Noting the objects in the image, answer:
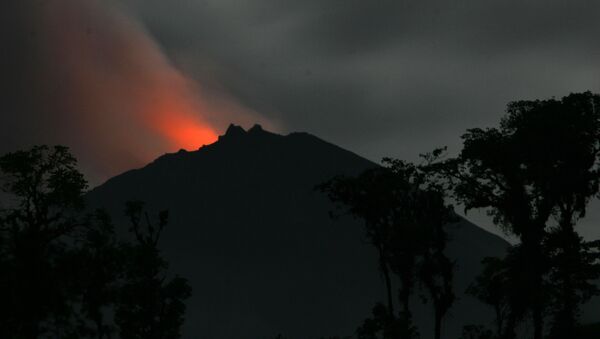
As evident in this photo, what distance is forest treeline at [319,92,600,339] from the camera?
140 ft

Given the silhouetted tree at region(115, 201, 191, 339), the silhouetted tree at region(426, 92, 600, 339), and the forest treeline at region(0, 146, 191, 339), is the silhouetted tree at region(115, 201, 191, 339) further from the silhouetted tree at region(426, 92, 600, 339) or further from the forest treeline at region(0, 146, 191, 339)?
the silhouetted tree at region(426, 92, 600, 339)

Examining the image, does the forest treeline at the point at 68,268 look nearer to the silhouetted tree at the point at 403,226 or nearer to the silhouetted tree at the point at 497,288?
the silhouetted tree at the point at 403,226

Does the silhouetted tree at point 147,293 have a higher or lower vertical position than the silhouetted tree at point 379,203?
lower

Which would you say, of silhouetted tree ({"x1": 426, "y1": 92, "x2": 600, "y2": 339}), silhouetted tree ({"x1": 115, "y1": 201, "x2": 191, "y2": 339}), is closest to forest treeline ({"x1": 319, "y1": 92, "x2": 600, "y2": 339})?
silhouetted tree ({"x1": 426, "y1": 92, "x2": 600, "y2": 339})

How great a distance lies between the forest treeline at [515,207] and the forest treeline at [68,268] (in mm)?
14857

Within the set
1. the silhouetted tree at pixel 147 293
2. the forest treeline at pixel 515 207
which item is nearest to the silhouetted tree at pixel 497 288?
the forest treeline at pixel 515 207

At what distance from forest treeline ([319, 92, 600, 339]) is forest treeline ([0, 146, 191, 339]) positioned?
14.9 metres

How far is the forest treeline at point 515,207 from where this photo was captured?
42.6 m

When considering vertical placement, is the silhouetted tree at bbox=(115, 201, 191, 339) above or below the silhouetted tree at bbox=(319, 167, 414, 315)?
below

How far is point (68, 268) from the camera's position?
26.5 meters

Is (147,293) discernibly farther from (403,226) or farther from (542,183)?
(542,183)

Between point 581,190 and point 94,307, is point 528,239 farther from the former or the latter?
point 94,307

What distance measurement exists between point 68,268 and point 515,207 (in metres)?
28.4

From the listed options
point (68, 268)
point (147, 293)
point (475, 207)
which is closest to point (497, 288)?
point (475, 207)
